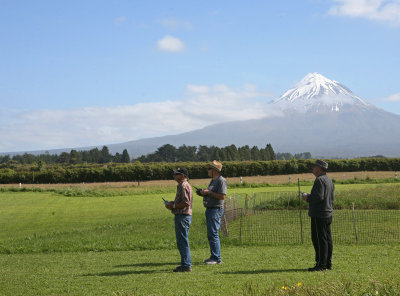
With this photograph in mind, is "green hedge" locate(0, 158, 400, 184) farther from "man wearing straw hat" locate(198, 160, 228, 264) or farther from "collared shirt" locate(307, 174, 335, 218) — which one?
"collared shirt" locate(307, 174, 335, 218)

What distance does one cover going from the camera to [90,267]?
10.1 meters

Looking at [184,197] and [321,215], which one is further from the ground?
[184,197]

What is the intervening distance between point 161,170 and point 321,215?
59.8 m

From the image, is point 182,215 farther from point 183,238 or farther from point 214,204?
point 214,204

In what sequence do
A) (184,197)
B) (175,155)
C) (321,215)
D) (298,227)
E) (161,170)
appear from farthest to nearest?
(175,155) → (161,170) → (298,227) → (184,197) → (321,215)

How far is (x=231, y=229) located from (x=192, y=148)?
127176mm

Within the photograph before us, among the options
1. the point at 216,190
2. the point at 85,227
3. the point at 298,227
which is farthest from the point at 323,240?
the point at 85,227

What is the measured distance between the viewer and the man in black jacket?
8.82 metres

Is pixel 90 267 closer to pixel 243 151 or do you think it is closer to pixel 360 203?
pixel 360 203

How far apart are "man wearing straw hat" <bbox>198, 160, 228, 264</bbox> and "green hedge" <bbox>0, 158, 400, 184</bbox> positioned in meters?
56.3

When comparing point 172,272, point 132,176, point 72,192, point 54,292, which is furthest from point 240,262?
point 132,176

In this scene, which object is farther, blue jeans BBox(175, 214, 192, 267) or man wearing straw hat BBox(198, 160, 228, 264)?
man wearing straw hat BBox(198, 160, 228, 264)

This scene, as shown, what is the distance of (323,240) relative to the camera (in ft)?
29.0

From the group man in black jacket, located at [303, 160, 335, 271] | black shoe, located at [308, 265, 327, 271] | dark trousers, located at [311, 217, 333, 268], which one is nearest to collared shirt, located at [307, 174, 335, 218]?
man in black jacket, located at [303, 160, 335, 271]
